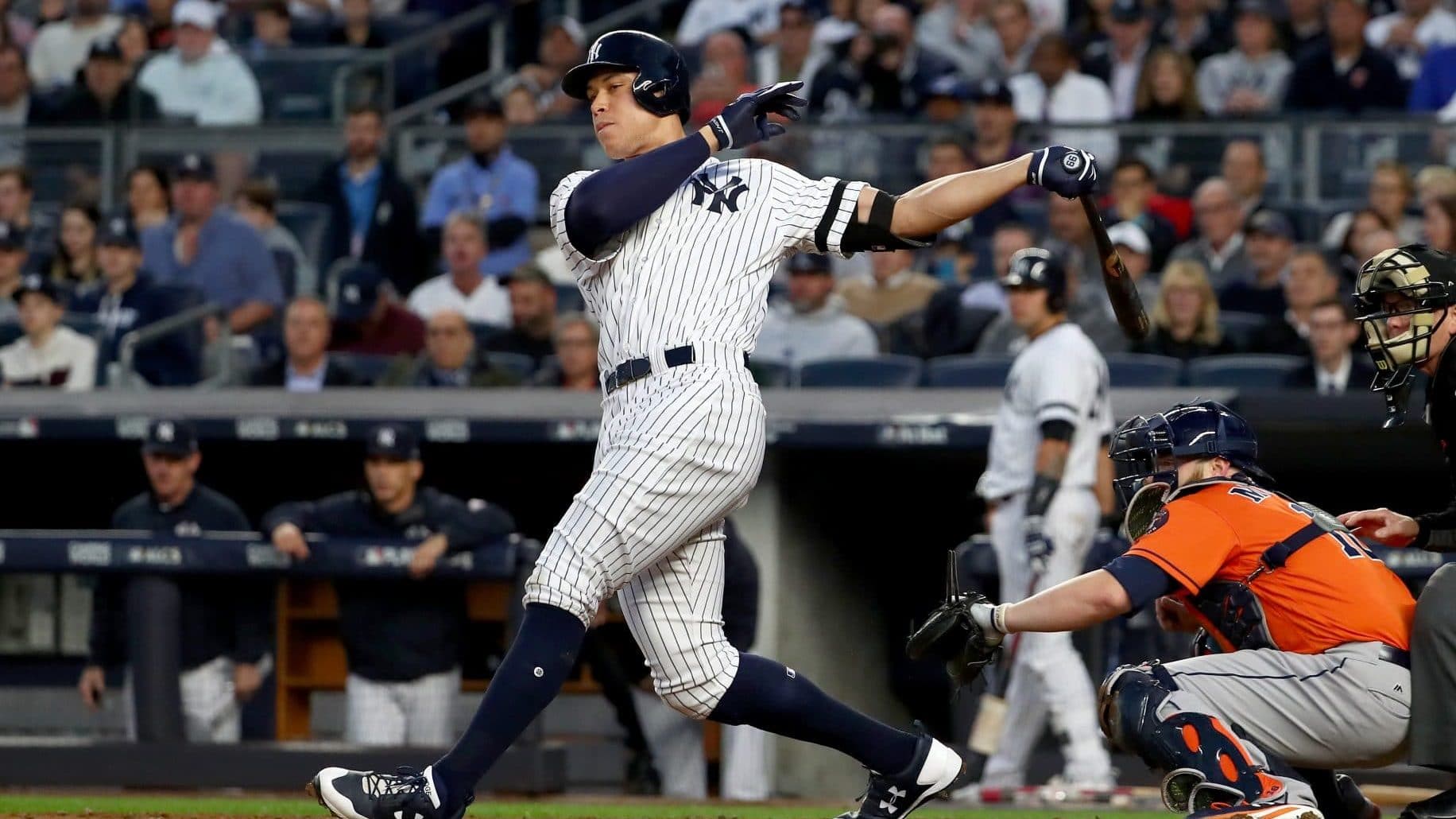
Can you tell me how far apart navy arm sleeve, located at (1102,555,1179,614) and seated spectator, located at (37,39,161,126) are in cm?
814

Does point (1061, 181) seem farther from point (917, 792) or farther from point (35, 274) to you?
point (35, 274)

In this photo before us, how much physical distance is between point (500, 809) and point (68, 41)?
7.55m

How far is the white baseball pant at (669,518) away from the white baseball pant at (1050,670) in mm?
2625

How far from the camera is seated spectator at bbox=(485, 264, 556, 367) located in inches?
322

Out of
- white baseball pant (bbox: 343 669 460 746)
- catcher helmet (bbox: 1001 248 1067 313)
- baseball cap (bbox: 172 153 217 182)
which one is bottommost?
white baseball pant (bbox: 343 669 460 746)

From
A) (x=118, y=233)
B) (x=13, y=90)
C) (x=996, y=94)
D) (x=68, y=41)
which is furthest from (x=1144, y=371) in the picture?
(x=68, y=41)

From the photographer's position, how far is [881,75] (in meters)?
9.77

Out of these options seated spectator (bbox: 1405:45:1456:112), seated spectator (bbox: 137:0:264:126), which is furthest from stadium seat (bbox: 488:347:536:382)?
seated spectator (bbox: 1405:45:1456:112)

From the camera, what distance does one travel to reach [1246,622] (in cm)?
360

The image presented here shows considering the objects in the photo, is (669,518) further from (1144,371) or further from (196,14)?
(196,14)

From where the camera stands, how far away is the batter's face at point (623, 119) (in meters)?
3.79

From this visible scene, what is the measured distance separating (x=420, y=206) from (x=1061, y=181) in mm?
6621

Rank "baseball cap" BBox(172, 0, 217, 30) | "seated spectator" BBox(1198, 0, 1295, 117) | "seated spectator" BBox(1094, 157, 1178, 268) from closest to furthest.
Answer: "seated spectator" BBox(1094, 157, 1178, 268)
"seated spectator" BBox(1198, 0, 1295, 117)
"baseball cap" BBox(172, 0, 217, 30)

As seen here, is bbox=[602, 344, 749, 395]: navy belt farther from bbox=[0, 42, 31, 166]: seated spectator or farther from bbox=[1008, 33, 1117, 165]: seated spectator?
bbox=[0, 42, 31, 166]: seated spectator
